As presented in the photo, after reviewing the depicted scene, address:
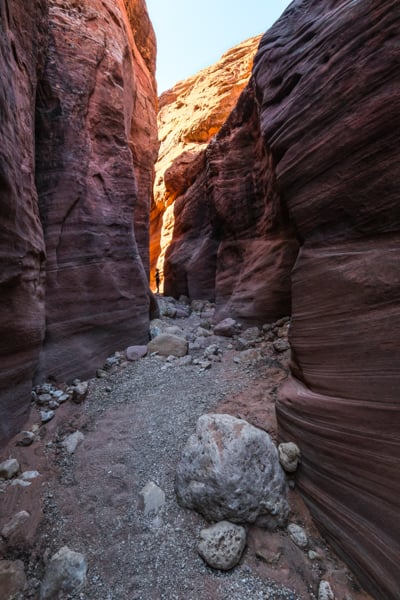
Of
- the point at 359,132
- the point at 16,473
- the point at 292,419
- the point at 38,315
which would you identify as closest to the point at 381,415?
the point at 292,419

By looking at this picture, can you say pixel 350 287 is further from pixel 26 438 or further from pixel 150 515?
pixel 26 438

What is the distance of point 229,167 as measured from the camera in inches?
315

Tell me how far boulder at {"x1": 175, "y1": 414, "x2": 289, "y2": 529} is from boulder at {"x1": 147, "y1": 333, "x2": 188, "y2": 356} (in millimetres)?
2935

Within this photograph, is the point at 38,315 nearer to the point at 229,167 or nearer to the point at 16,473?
the point at 16,473

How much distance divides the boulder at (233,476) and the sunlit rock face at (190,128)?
12.6m

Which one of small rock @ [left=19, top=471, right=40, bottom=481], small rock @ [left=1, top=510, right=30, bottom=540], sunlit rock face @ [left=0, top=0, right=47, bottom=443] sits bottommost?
small rock @ [left=1, top=510, right=30, bottom=540]

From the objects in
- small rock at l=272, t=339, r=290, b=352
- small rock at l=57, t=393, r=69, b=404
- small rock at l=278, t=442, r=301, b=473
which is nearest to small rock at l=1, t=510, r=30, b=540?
small rock at l=57, t=393, r=69, b=404

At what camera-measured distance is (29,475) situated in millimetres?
2598

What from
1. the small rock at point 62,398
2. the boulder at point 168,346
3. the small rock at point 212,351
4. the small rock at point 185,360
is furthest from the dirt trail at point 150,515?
the boulder at point 168,346

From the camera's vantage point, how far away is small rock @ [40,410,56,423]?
3361 millimetres

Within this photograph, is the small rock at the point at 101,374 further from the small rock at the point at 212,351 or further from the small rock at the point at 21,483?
the small rock at the point at 21,483

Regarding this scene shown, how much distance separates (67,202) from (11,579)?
4982 mm

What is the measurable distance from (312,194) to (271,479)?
2889mm

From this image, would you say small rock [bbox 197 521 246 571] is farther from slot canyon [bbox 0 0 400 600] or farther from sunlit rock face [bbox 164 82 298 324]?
sunlit rock face [bbox 164 82 298 324]
